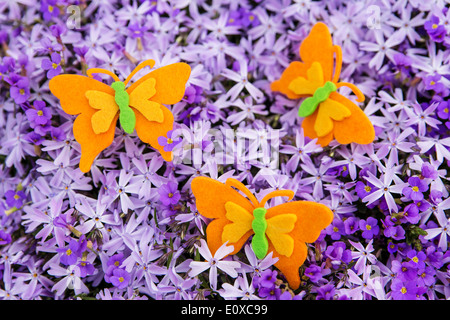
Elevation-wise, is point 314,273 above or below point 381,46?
below

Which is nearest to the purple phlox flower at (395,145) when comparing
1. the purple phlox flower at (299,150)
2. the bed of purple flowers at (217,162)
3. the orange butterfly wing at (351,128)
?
the bed of purple flowers at (217,162)

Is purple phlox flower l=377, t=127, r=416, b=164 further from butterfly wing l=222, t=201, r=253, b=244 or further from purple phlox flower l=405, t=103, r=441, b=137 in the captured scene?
butterfly wing l=222, t=201, r=253, b=244

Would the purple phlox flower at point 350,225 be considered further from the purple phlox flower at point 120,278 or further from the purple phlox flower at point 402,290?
the purple phlox flower at point 120,278

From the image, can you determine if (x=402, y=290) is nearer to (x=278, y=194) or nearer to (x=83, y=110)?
(x=278, y=194)

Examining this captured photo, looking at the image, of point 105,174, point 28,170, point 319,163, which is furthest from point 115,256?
point 319,163

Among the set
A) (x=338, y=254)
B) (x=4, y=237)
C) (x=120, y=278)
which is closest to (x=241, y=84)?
(x=338, y=254)

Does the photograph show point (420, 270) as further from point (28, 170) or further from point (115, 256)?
point (28, 170)

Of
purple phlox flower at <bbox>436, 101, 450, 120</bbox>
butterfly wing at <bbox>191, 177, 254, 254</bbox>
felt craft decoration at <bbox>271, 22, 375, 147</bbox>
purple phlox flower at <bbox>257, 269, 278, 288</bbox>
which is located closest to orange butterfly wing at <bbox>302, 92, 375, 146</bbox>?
felt craft decoration at <bbox>271, 22, 375, 147</bbox>
